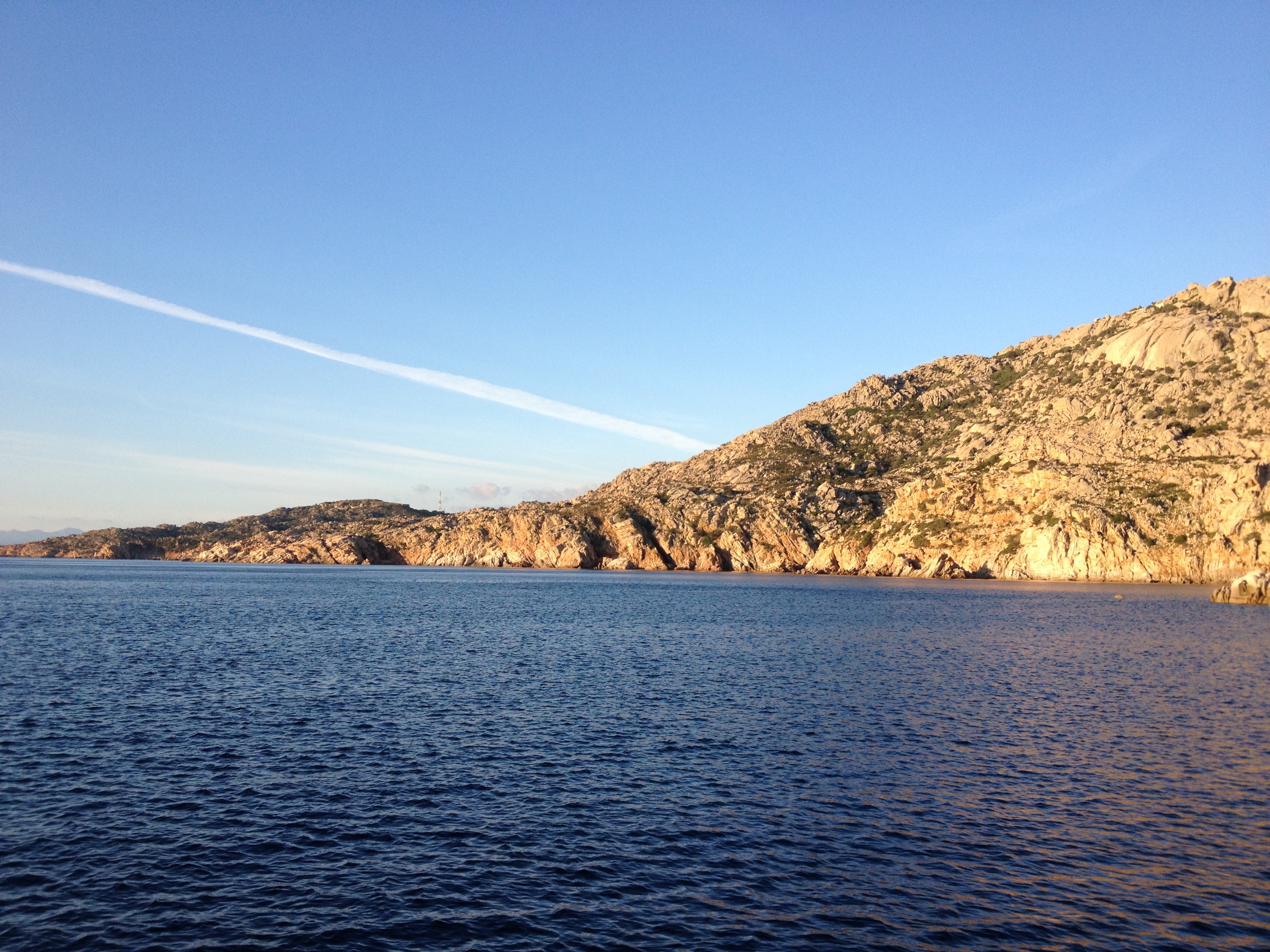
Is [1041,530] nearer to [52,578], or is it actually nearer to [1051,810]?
[1051,810]

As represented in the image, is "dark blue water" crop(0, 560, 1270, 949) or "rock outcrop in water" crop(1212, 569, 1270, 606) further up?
"rock outcrop in water" crop(1212, 569, 1270, 606)

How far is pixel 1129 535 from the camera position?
154 m

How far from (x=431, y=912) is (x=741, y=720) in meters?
22.9

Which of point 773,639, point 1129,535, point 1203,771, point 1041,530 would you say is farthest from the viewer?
point 1041,530

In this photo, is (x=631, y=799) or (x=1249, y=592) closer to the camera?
(x=631, y=799)

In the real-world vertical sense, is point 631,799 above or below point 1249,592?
below

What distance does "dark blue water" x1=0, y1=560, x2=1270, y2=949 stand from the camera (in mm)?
18375

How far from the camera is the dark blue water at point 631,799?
18375 mm

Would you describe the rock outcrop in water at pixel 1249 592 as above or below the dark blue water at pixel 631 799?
above

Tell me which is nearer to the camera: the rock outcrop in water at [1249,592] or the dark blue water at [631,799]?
the dark blue water at [631,799]

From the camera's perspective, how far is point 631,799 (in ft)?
89.0

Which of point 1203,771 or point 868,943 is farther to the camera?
point 1203,771

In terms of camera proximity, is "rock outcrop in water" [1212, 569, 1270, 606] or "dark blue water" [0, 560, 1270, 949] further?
"rock outcrop in water" [1212, 569, 1270, 606]

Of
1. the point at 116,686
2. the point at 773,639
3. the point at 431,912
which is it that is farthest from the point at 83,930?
the point at 773,639
